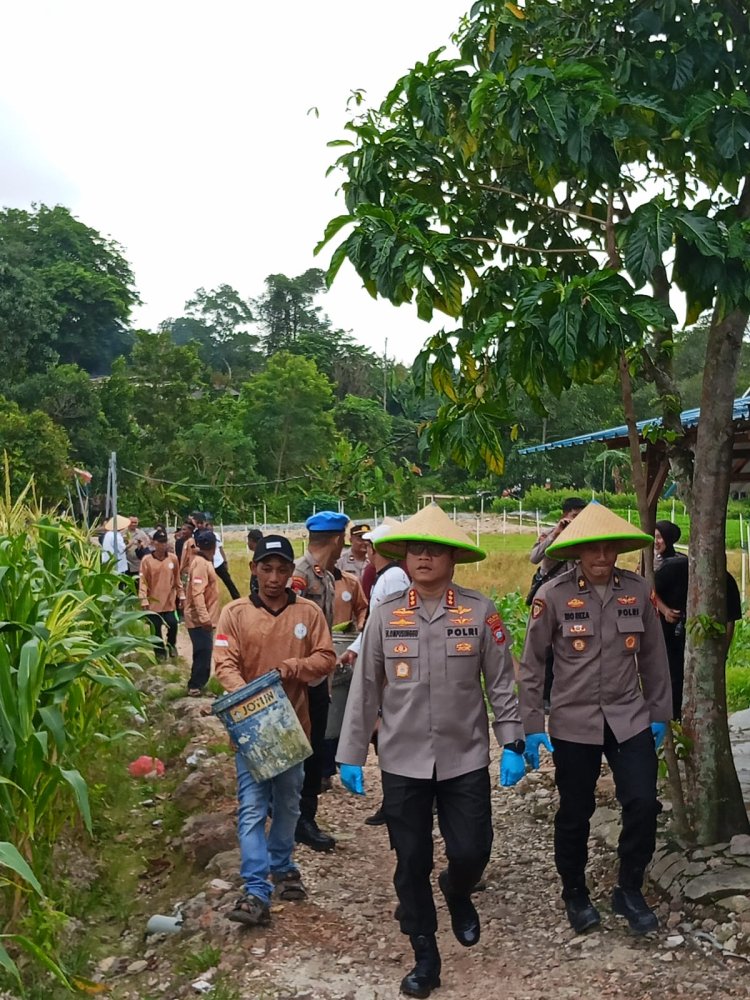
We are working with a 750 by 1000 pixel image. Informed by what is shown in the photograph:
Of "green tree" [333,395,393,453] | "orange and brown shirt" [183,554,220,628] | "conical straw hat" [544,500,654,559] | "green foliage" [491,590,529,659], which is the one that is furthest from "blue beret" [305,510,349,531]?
"green tree" [333,395,393,453]

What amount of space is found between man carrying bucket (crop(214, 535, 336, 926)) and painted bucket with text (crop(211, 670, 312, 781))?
10 centimetres

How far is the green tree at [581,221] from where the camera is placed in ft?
12.8

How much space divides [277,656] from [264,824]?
71cm

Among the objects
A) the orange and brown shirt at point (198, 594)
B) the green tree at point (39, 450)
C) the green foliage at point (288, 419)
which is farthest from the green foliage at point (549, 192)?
A: the green foliage at point (288, 419)

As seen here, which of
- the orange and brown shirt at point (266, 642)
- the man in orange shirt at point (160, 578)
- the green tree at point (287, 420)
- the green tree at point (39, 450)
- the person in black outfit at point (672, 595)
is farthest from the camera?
the green tree at point (287, 420)

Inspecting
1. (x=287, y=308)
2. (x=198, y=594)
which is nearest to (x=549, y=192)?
(x=198, y=594)

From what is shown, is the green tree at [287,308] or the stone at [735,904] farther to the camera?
the green tree at [287,308]

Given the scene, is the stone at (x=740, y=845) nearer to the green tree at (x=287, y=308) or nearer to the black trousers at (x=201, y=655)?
the black trousers at (x=201, y=655)

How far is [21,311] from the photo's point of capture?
40562 mm

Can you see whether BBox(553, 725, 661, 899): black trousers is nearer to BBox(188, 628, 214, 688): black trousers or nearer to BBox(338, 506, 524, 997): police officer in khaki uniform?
BBox(338, 506, 524, 997): police officer in khaki uniform

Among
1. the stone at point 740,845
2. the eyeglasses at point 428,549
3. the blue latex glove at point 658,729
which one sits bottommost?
the stone at point 740,845

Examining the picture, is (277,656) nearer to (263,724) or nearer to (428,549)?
(263,724)

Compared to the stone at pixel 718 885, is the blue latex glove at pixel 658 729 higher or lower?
higher

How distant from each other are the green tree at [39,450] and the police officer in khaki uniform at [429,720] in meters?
26.5
